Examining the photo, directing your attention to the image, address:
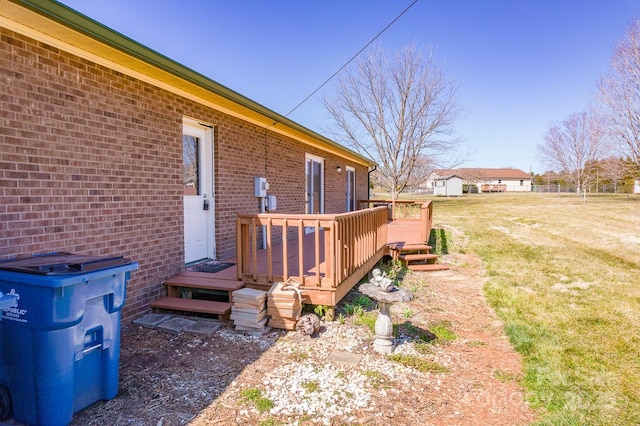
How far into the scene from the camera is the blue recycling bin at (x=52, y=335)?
227 cm

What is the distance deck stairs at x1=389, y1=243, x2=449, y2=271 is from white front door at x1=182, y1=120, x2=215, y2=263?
4.05 meters

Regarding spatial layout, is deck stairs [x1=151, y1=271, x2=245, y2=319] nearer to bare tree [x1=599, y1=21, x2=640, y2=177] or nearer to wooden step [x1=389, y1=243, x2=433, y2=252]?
wooden step [x1=389, y1=243, x2=433, y2=252]

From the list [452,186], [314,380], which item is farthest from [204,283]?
[452,186]

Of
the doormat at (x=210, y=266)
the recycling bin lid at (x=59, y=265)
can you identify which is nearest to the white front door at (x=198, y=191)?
the doormat at (x=210, y=266)

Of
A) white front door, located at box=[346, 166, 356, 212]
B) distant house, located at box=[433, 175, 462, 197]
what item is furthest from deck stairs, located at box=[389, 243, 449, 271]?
distant house, located at box=[433, 175, 462, 197]

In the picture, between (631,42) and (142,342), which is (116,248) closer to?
(142,342)

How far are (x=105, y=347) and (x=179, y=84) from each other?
3227 mm

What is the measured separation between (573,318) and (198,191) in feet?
18.6

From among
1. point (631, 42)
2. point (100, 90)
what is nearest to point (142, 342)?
point (100, 90)

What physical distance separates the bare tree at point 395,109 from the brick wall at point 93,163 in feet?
44.1

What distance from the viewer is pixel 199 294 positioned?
4.88 meters

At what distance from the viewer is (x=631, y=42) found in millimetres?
15172

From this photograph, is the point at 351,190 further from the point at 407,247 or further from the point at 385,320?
the point at 385,320

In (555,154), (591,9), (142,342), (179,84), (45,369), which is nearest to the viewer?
(45,369)
